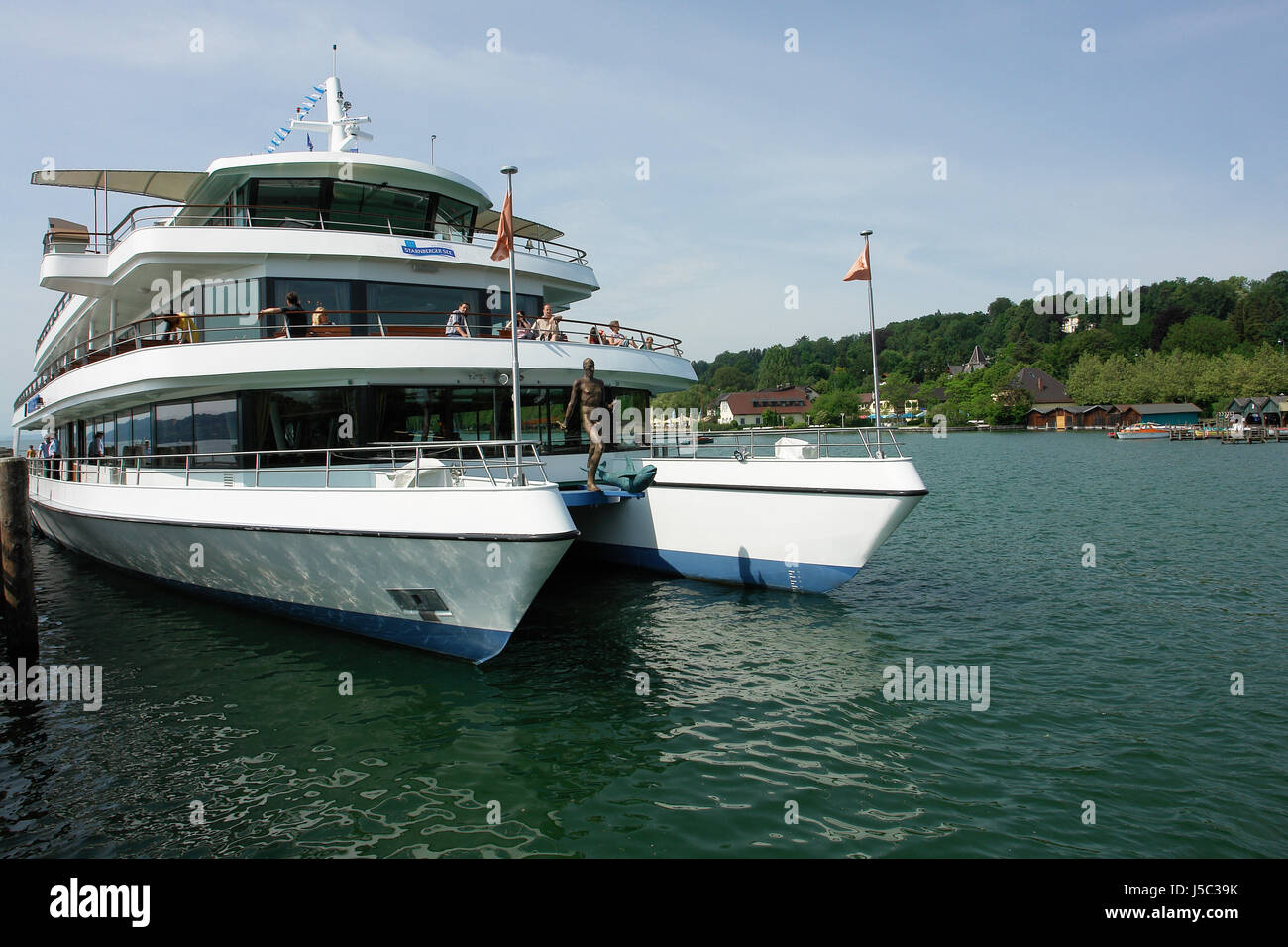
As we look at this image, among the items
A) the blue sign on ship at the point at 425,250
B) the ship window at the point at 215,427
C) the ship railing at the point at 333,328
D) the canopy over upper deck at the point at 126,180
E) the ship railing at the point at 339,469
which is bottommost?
the ship railing at the point at 339,469

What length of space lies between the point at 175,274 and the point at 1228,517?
25546 millimetres

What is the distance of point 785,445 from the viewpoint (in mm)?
12266

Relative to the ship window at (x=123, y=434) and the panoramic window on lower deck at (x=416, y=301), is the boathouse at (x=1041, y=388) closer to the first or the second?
the panoramic window on lower deck at (x=416, y=301)

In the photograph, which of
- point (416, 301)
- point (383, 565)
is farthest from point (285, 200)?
point (383, 565)

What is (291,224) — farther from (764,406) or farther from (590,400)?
(764,406)

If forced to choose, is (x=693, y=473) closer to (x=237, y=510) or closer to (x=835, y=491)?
(x=835, y=491)

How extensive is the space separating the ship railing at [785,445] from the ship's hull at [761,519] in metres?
0.35

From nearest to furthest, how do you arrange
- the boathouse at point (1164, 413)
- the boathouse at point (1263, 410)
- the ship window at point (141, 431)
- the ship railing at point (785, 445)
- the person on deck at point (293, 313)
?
the person on deck at point (293, 313) < the ship railing at point (785, 445) < the ship window at point (141, 431) < the boathouse at point (1263, 410) < the boathouse at point (1164, 413)

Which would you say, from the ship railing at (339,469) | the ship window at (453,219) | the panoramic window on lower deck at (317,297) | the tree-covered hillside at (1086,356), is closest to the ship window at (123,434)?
the ship railing at (339,469)

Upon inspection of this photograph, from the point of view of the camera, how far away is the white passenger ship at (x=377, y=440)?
8984 mm

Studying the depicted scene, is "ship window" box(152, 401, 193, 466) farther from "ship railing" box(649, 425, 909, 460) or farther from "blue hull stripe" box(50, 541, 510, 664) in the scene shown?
"ship railing" box(649, 425, 909, 460)

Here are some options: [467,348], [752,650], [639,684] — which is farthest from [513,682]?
[467,348]

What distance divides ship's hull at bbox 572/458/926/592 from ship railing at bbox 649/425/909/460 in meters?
0.35

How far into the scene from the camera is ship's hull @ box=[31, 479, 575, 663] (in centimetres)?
840
